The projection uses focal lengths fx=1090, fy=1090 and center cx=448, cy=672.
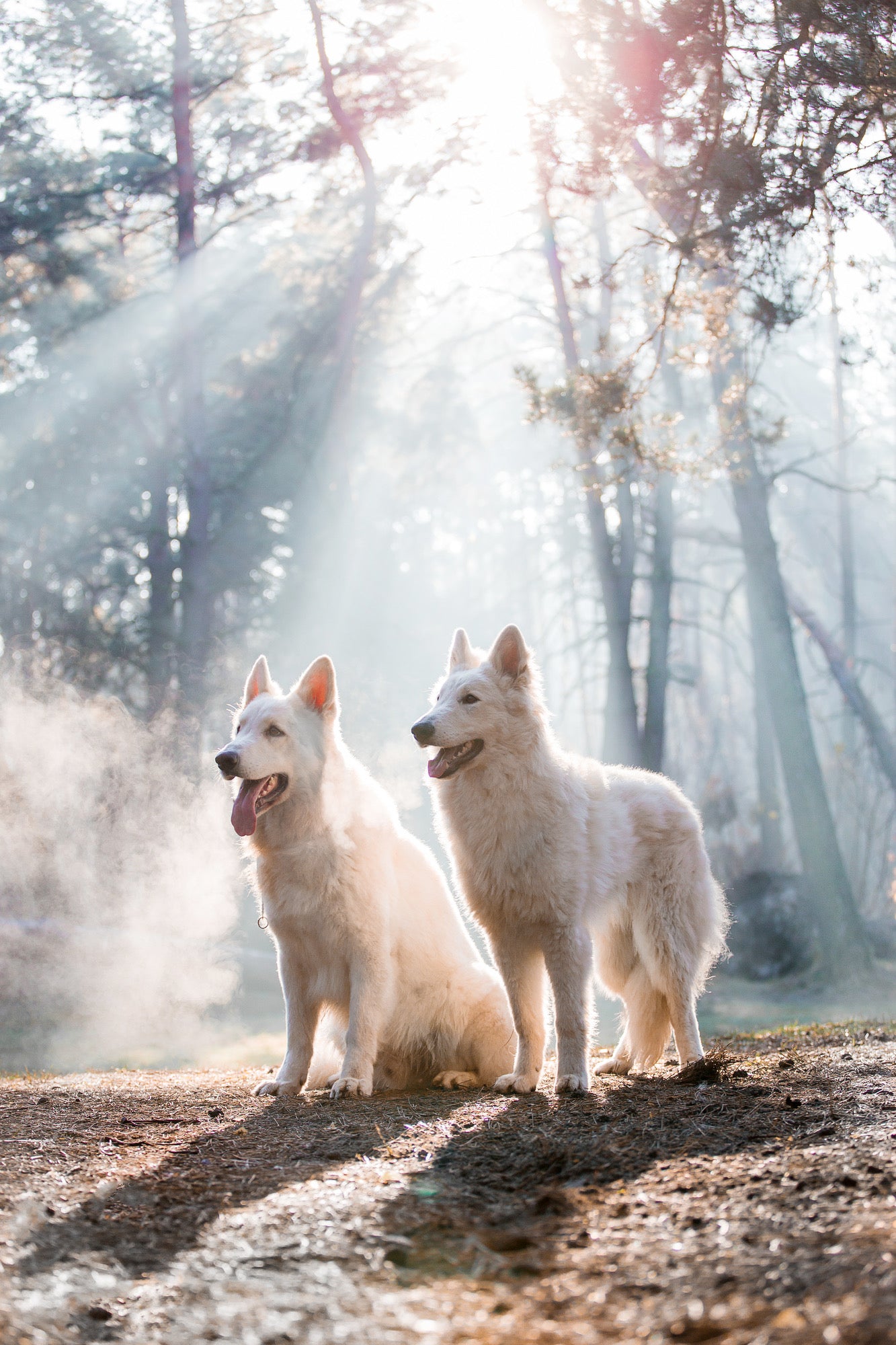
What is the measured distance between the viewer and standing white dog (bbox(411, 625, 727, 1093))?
5.26 m

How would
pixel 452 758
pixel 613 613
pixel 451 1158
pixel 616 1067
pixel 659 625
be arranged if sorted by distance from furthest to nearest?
pixel 659 625, pixel 613 613, pixel 616 1067, pixel 452 758, pixel 451 1158

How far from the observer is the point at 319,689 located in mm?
5855

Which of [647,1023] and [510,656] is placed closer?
[510,656]

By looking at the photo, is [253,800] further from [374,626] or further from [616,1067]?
[374,626]

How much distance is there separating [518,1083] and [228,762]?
2.09 m

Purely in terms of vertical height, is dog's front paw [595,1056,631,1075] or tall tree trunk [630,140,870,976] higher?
tall tree trunk [630,140,870,976]

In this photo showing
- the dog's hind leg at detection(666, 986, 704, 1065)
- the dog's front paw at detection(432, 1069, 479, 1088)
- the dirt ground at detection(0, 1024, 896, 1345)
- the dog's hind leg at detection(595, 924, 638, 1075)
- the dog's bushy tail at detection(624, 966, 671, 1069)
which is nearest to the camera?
the dirt ground at detection(0, 1024, 896, 1345)

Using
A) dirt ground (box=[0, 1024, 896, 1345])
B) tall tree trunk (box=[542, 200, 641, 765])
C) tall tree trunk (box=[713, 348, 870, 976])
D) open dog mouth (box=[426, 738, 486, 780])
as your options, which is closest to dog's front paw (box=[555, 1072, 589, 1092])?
dirt ground (box=[0, 1024, 896, 1345])

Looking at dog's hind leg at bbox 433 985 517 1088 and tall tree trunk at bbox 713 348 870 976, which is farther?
tall tree trunk at bbox 713 348 870 976

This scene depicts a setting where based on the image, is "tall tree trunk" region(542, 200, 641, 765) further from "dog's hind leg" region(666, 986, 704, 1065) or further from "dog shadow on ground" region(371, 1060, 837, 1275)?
"dog shadow on ground" region(371, 1060, 837, 1275)

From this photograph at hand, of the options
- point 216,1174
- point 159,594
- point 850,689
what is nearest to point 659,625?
point 850,689

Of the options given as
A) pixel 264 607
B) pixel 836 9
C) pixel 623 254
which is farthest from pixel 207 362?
pixel 836 9

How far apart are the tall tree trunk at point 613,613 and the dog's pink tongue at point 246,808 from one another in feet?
43.5

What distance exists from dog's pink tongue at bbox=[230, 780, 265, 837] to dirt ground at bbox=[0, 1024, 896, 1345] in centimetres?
136
